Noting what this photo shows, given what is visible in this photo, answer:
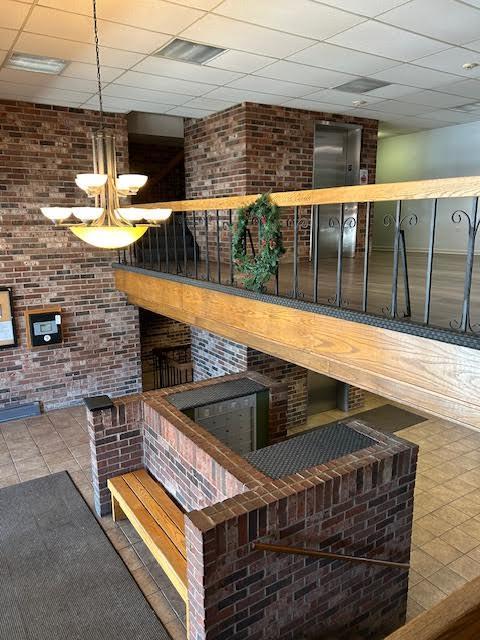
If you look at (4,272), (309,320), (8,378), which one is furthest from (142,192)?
(309,320)

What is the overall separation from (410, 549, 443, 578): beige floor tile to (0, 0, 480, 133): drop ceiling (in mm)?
4218

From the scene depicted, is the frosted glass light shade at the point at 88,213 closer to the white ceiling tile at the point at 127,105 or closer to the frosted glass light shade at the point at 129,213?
the frosted glass light shade at the point at 129,213

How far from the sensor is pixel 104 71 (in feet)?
14.8

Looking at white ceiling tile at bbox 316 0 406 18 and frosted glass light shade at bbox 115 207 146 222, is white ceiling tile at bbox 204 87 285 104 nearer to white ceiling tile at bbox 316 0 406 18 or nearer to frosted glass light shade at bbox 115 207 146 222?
white ceiling tile at bbox 316 0 406 18

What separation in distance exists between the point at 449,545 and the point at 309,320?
2524 mm

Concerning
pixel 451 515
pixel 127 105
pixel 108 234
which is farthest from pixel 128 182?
pixel 451 515

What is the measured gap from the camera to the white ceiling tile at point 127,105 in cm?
563

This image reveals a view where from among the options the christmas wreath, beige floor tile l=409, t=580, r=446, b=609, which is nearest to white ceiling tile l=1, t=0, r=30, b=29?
the christmas wreath

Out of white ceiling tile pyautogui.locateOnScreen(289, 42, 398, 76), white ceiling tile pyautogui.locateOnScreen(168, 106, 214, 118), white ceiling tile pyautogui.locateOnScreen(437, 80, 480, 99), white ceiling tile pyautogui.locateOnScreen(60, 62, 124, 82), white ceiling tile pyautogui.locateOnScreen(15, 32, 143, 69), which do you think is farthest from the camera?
white ceiling tile pyautogui.locateOnScreen(168, 106, 214, 118)

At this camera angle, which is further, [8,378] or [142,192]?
[142,192]

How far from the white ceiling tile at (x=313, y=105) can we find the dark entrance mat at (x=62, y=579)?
5124 mm

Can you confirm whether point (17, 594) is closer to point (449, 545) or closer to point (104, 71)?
point (449, 545)

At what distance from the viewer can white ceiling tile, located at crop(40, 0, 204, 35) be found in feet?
10.1

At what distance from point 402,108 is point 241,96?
7.51ft
